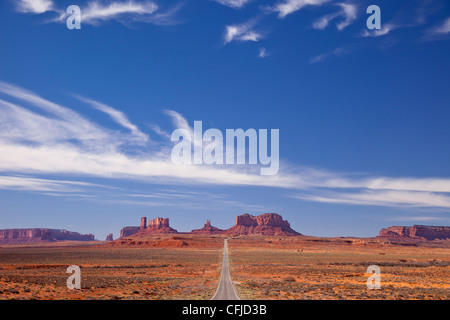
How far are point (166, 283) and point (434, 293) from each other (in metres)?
29.9
